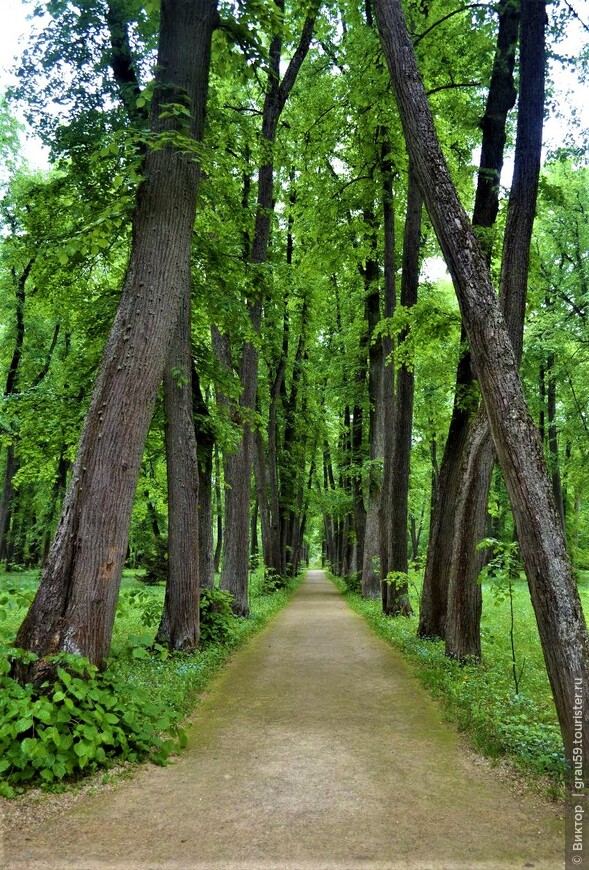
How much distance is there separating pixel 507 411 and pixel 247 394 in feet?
27.8

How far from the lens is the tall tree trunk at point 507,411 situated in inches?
163

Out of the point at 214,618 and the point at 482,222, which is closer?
the point at 482,222

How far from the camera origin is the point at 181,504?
28.2ft

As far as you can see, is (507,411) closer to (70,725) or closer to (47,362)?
(70,725)

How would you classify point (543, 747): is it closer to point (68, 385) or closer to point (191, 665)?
point (191, 665)

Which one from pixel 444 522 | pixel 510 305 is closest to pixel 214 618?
pixel 444 522

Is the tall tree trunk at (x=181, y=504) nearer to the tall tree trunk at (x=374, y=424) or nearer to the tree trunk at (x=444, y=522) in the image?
the tree trunk at (x=444, y=522)

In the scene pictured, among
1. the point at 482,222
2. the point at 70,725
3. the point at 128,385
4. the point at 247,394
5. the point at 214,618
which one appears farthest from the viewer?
the point at 247,394

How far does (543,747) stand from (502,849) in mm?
1550

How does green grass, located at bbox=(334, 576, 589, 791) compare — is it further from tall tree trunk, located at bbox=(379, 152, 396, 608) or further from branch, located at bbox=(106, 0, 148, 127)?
branch, located at bbox=(106, 0, 148, 127)

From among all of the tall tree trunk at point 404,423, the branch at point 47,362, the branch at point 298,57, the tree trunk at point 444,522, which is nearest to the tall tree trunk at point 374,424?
the tall tree trunk at point 404,423

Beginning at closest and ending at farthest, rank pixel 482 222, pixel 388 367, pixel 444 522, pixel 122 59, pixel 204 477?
1. pixel 122 59
2. pixel 482 222
3. pixel 444 522
4. pixel 204 477
5. pixel 388 367

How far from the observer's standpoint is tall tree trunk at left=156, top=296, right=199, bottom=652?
8.38 meters

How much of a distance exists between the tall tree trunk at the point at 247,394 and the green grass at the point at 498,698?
337 centimetres
